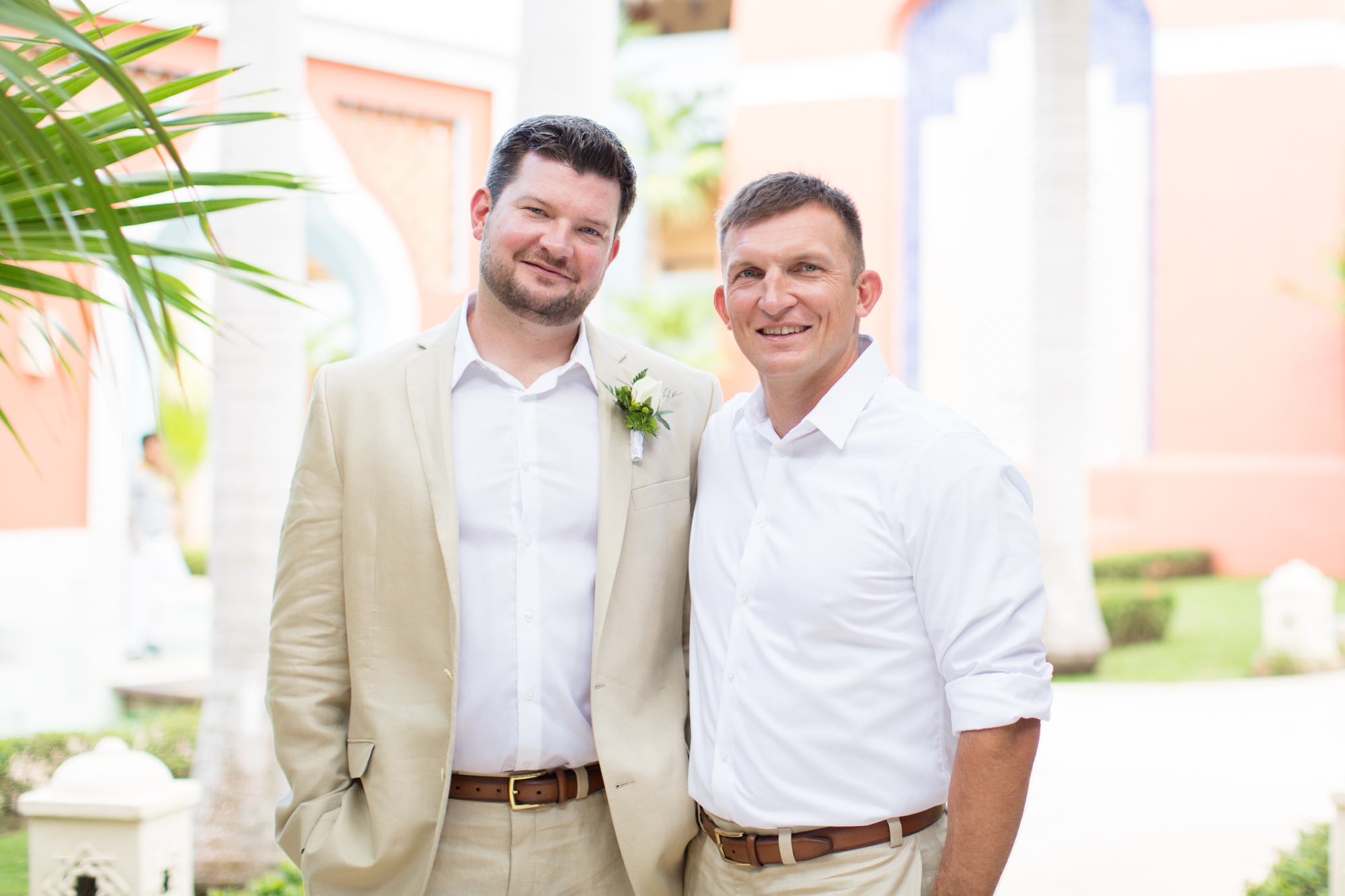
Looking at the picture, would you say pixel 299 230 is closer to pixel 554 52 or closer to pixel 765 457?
pixel 554 52

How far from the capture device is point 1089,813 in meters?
6.49

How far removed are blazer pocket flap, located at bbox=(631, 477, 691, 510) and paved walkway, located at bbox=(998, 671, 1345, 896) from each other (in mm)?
3712

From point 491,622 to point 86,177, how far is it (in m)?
1.23

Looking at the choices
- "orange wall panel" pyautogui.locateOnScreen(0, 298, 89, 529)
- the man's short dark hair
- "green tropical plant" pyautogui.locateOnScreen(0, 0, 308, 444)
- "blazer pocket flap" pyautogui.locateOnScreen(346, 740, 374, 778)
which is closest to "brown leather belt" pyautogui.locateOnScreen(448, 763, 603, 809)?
"blazer pocket flap" pyautogui.locateOnScreen(346, 740, 374, 778)

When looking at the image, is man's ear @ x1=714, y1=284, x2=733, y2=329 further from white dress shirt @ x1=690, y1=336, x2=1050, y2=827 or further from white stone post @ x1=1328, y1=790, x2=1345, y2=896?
white stone post @ x1=1328, y1=790, x2=1345, y2=896

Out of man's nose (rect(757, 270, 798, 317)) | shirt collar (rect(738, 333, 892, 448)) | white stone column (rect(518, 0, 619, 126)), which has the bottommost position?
shirt collar (rect(738, 333, 892, 448))

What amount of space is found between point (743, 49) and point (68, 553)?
499 inches

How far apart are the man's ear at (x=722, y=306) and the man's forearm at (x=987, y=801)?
0.96 metres

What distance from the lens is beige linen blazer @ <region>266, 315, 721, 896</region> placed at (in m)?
2.41

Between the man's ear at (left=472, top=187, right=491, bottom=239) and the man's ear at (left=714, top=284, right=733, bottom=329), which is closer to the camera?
the man's ear at (left=714, top=284, right=733, bottom=329)

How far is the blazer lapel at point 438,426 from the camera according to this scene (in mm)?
2395

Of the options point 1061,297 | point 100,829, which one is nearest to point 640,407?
point 100,829

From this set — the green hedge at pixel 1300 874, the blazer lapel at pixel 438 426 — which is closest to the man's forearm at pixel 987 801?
the blazer lapel at pixel 438 426

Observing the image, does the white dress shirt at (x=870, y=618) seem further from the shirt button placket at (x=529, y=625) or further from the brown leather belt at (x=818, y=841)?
the shirt button placket at (x=529, y=625)
